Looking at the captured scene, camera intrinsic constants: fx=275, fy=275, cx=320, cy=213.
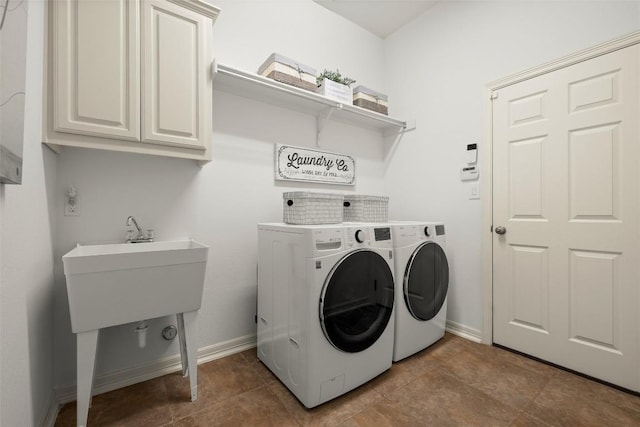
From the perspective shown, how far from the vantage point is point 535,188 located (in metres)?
1.91

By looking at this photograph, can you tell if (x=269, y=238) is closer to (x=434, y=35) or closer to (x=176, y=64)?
(x=176, y=64)

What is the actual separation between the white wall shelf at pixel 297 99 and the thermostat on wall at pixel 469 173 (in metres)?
0.68

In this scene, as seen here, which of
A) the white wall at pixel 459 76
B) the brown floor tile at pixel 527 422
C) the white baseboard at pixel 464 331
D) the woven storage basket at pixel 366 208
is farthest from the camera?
the white baseboard at pixel 464 331

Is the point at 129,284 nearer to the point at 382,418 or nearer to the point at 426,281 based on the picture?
the point at 382,418

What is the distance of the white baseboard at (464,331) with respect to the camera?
2197 millimetres

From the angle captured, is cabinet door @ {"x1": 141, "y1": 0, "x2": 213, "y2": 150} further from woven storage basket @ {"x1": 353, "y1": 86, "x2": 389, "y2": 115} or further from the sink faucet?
woven storage basket @ {"x1": 353, "y1": 86, "x2": 389, "y2": 115}

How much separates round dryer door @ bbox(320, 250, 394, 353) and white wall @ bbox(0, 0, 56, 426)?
3.77ft

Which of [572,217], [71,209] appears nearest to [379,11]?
[572,217]

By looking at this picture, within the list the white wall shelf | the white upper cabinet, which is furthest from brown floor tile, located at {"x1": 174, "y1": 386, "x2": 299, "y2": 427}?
the white wall shelf

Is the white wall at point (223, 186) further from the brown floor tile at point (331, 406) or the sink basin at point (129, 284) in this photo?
the brown floor tile at point (331, 406)

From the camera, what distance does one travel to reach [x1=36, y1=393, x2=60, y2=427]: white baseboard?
49.1 inches

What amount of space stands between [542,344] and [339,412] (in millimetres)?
1498

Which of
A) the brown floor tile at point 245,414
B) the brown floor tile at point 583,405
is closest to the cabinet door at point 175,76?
the brown floor tile at point 245,414

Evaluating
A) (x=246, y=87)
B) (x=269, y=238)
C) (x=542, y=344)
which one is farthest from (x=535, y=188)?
(x=246, y=87)
